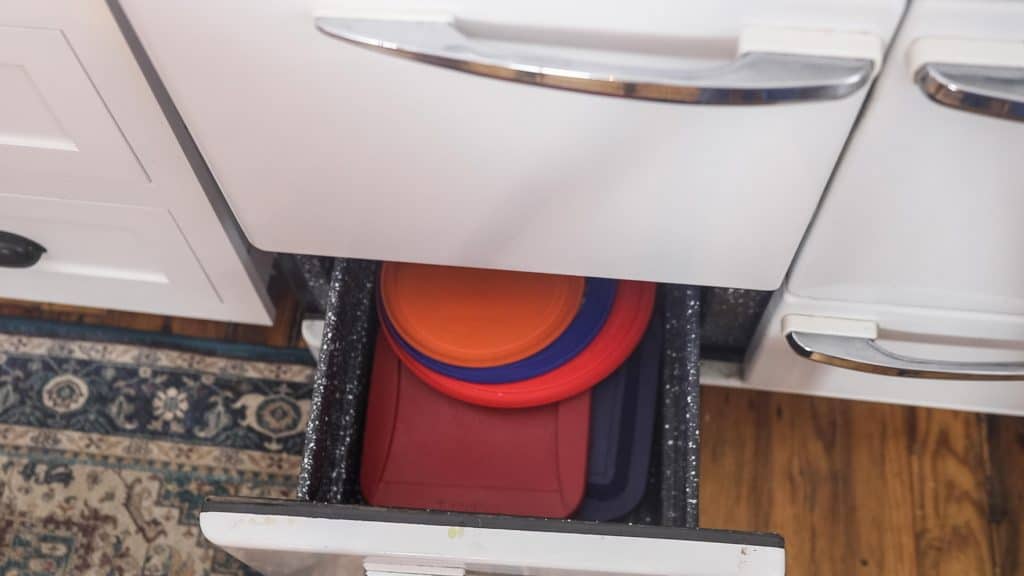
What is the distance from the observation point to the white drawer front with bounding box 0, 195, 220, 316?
0.81 metres

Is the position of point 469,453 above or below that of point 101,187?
below

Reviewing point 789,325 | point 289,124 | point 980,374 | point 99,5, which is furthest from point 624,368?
point 99,5

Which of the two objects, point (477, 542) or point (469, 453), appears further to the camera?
point (469, 453)

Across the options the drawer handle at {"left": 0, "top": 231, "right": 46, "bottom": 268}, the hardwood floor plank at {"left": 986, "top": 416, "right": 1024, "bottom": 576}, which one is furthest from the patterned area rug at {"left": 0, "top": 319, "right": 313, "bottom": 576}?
the hardwood floor plank at {"left": 986, "top": 416, "right": 1024, "bottom": 576}

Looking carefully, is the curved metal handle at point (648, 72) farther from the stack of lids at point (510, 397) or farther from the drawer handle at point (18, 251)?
the drawer handle at point (18, 251)

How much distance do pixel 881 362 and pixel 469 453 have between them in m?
0.35

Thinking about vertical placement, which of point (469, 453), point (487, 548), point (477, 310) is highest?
point (477, 310)

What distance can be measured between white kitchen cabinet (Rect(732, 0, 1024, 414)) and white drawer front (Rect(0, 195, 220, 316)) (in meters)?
0.52

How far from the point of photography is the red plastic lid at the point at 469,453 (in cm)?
85

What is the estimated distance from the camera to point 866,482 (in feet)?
3.21

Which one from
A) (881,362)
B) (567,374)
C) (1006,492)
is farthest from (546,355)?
(1006,492)

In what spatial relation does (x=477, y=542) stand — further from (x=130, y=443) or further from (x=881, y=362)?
(x=130, y=443)

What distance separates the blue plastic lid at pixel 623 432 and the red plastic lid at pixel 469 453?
2 centimetres

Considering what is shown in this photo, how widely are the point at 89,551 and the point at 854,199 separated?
0.79 meters
